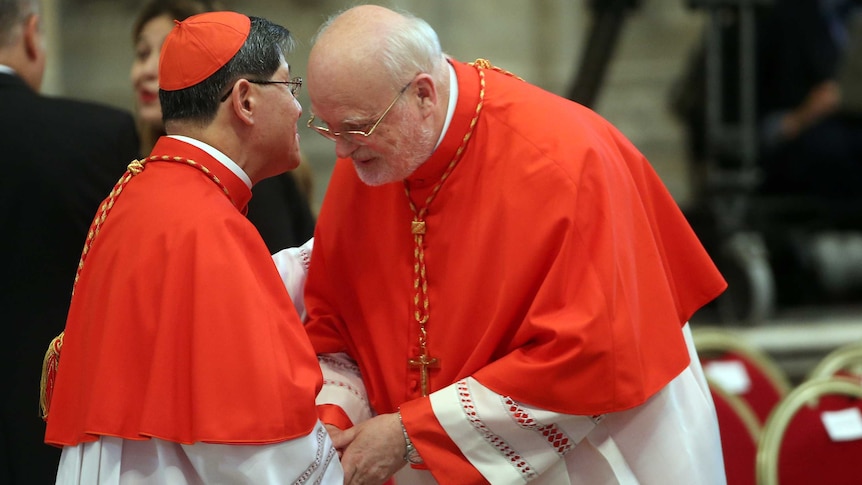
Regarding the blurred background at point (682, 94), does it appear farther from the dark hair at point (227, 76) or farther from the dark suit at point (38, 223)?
the dark hair at point (227, 76)

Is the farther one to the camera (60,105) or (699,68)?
(699,68)

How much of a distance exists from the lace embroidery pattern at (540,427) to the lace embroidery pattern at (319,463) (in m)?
0.40

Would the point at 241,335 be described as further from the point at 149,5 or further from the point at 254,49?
the point at 149,5

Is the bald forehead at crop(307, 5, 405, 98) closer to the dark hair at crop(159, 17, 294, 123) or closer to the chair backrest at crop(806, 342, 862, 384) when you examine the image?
the dark hair at crop(159, 17, 294, 123)

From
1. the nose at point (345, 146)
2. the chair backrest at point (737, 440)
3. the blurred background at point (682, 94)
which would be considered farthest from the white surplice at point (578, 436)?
the blurred background at point (682, 94)

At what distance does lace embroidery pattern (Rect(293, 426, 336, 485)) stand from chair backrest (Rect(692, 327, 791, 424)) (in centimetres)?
217

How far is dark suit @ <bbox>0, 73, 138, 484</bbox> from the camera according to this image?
3203mm

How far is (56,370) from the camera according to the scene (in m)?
2.67

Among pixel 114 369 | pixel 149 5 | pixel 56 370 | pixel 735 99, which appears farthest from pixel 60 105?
pixel 735 99

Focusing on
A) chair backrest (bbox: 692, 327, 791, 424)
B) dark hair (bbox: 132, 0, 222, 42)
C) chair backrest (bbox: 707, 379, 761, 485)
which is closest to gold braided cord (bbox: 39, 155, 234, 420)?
dark hair (bbox: 132, 0, 222, 42)

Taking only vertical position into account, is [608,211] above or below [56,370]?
above

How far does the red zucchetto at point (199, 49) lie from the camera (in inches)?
98.9

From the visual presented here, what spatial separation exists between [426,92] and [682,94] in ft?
17.7

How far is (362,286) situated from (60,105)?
1050 mm
